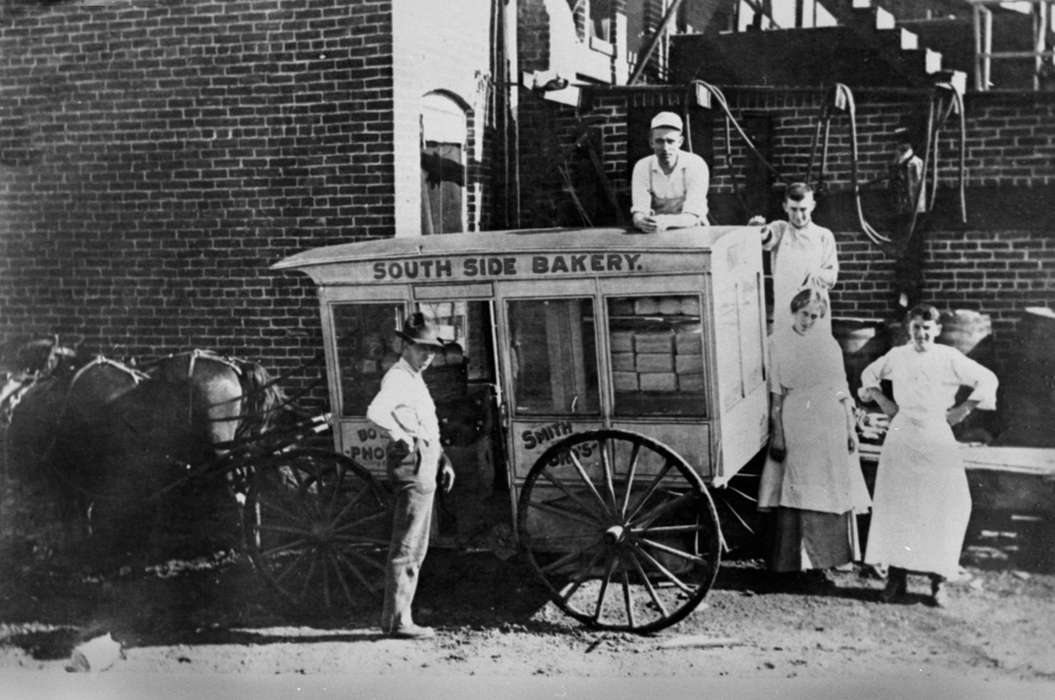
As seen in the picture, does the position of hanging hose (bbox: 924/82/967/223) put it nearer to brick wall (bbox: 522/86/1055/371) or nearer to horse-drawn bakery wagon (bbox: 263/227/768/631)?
brick wall (bbox: 522/86/1055/371)

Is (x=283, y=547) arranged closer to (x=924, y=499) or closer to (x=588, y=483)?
(x=588, y=483)

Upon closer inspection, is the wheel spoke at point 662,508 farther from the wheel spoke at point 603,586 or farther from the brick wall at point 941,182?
the brick wall at point 941,182

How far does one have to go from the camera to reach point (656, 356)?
18.5 ft

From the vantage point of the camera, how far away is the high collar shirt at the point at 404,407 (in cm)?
563

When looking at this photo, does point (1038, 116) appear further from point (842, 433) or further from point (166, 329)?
point (166, 329)

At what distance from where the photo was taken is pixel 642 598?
6094mm

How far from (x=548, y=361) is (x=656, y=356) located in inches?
23.9

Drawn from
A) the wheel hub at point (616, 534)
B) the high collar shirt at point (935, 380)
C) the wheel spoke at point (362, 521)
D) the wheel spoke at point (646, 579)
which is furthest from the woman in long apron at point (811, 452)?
the wheel spoke at point (362, 521)

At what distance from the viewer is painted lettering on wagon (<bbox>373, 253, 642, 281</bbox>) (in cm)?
561

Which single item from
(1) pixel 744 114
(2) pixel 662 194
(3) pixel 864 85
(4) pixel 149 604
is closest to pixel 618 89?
(1) pixel 744 114

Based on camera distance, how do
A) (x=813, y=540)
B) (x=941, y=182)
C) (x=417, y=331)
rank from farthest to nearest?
(x=941, y=182) → (x=813, y=540) → (x=417, y=331)

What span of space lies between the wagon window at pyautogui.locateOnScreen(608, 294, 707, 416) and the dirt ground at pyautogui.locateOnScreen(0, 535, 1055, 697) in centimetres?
125

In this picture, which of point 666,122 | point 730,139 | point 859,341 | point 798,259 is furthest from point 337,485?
point 730,139

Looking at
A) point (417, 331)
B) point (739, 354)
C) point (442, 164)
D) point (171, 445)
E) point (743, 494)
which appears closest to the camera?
point (417, 331)
